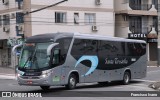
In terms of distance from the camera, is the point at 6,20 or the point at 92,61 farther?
the point at 6,20

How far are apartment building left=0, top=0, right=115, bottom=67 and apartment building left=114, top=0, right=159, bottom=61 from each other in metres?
2.73

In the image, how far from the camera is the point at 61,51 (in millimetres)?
23312

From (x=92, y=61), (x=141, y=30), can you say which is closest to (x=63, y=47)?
(x=92, y=61)

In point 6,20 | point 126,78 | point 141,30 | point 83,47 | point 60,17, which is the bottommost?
point 126,78

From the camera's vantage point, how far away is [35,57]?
2272 cm

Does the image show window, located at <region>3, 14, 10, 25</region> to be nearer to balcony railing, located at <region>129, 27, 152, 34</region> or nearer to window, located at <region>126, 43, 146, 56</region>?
balcony railing, located at <region>129, 27, 152, 34</region>

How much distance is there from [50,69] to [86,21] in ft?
109

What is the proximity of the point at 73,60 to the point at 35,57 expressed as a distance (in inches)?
98.7

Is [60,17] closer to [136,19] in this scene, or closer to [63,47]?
[136,19]

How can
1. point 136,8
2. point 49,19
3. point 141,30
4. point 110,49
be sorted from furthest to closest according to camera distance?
point 141,30, point 136,8, point 49,19, point 110,49

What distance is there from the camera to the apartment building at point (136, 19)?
60.1 meters

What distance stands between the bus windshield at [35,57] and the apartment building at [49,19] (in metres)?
26.0

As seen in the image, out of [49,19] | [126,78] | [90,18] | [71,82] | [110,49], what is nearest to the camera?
[71,82]

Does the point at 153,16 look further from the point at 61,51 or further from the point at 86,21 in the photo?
the point at 61,51
